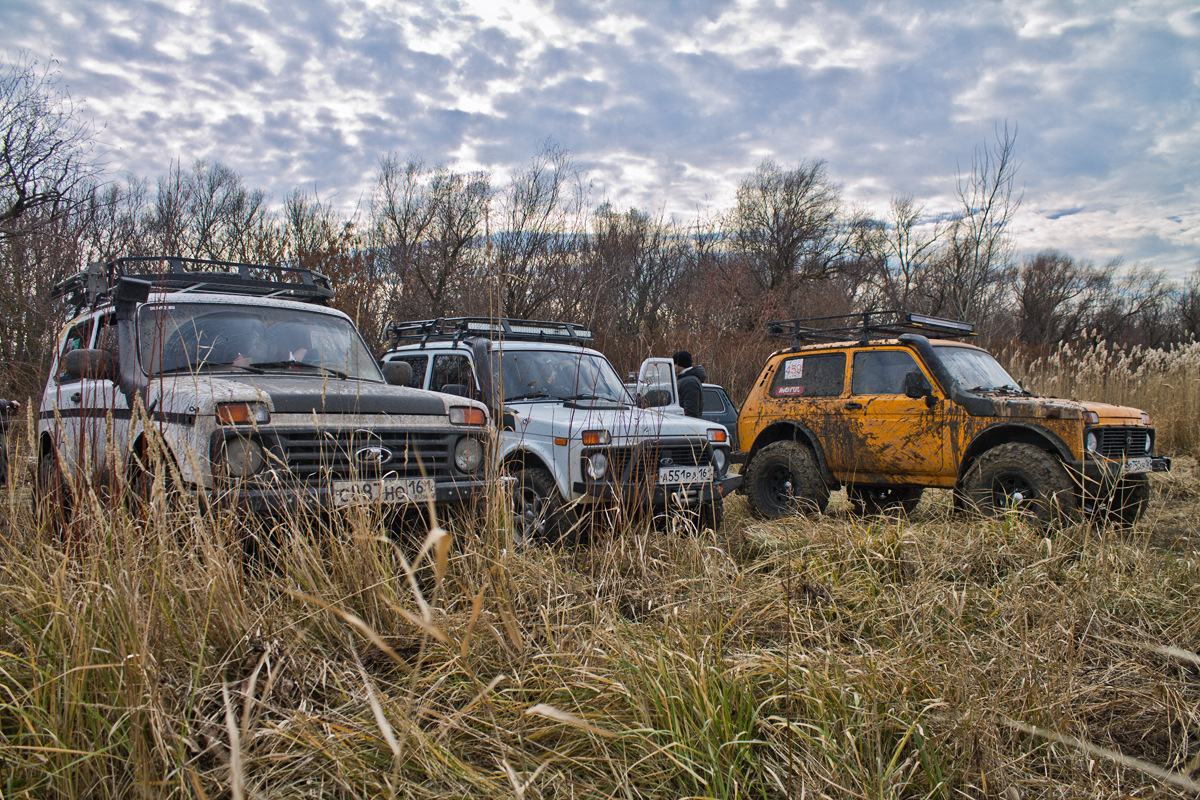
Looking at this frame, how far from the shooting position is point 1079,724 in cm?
228

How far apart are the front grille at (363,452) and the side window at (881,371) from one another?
4.24 m

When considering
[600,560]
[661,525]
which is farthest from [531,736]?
[661,525]

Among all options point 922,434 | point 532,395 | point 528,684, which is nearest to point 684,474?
point 532,395

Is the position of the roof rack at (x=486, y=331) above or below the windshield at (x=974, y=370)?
above

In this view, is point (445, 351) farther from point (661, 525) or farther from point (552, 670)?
point (552, 670)

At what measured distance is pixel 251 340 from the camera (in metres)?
4.47

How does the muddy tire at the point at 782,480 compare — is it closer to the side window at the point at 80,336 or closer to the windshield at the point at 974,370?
the windshield at the point at 974,370

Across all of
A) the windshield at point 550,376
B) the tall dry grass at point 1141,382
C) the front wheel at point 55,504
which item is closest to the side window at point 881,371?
the windshield at point 550,376

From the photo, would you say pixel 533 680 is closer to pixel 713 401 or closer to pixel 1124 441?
pixel 1124 441

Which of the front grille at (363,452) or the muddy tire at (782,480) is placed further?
the muddy tire at (782,480)

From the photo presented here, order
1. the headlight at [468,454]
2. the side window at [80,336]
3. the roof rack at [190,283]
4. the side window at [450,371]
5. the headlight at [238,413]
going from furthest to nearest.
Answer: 1. the side window at [450,371]
2. the side window at [80,336]
3. the roof rack at [190,283]
4. the headlight at [468,454]
5. the headlight at [238,413]

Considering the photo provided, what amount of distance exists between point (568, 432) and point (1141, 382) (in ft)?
33.3

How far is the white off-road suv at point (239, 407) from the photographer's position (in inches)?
112

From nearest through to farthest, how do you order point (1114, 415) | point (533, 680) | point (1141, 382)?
point (533, 680)
point (1114, 415)
point (1141, 382)
